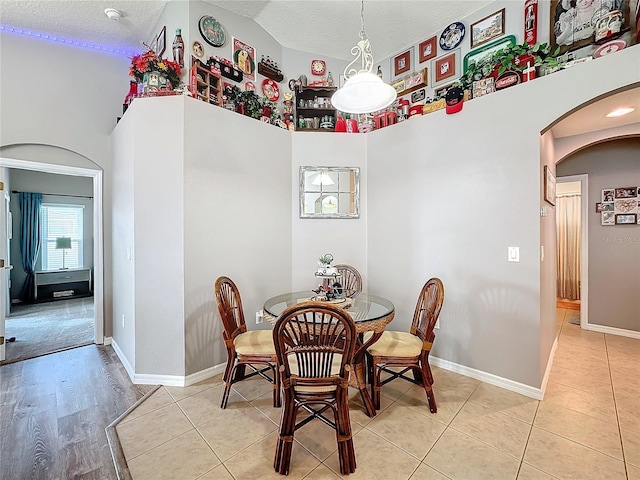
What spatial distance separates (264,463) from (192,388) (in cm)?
114

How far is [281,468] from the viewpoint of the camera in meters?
1.56

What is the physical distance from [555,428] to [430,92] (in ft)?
11.1

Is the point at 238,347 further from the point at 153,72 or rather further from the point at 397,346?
the point at 153,72

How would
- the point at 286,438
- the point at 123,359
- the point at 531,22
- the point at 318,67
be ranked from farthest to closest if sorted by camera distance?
1. the point at 318,67
2. the point at 123,359
3. the point at 531,22
4. the point at 286,438

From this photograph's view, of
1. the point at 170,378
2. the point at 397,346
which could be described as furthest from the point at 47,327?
the point at 397,346

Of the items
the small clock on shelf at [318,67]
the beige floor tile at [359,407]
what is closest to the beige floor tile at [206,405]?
the beige floor tile at [359,407]

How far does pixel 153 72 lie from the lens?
258cm

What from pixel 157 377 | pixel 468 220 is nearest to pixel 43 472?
pixel 157 377

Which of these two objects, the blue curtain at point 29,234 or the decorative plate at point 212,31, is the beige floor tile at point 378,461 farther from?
the blue curtain at point 29,234

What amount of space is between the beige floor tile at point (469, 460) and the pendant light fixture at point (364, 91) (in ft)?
7.65

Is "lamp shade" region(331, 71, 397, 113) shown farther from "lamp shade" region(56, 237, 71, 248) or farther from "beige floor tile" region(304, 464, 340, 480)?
"lamp shade" region(56, 237, 71, 248)

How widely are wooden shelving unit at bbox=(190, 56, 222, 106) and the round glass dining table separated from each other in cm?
206

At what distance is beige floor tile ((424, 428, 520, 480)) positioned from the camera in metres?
1.58

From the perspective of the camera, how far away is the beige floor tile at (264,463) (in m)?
1.57
